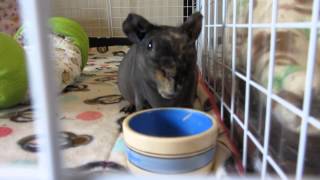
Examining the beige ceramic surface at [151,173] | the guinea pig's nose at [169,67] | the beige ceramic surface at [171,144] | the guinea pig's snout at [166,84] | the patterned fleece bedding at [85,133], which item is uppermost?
A: the guinea pig's nose at [169,67]

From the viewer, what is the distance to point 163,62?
2.11ft

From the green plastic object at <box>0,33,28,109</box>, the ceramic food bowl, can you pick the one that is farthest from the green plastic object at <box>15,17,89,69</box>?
the ceramic food bowl

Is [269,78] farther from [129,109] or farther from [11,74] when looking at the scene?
[11,74]

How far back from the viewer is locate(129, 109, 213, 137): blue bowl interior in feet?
1.94

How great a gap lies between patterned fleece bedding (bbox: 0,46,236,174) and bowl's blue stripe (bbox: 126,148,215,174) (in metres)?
0.07

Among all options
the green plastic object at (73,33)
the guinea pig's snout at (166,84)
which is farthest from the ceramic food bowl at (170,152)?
the green plastic object at (73,33)

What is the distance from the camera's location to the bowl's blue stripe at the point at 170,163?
1.54ft

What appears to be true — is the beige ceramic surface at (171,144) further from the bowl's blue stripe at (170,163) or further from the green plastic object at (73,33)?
the green plastic object at (73,33)

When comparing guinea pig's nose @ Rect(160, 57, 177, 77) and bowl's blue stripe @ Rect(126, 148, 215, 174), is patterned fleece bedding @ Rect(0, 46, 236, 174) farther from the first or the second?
guinea pig's nose @ Rect(160, 57, 177, 77)

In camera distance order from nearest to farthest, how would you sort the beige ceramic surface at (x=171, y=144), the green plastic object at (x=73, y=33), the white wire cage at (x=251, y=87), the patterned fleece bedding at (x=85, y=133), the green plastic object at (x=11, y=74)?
the white wire cage at (x=251, y=87) < the beige ceramic surface at (x=171, y=144) < the patterned fleece bedding at (x=85, y=133) < the green plastic object at (x=11, y=74) < the green plastic object at (x=73, y=33)

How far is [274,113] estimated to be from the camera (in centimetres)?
45

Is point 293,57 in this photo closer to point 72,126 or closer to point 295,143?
point 295,143

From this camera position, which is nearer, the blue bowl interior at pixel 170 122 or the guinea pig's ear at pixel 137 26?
the blue bowl interior at pixel 170 122

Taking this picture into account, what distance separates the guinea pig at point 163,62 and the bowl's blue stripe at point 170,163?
200 millimetres
